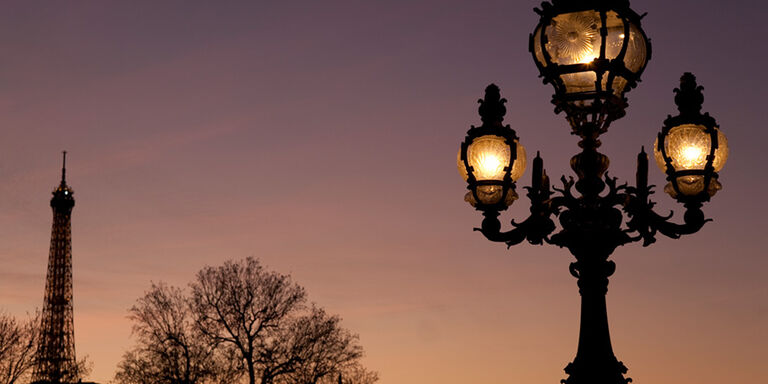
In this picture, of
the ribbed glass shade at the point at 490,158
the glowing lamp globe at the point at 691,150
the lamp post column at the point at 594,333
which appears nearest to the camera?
the lamp post column at the point at 594,333

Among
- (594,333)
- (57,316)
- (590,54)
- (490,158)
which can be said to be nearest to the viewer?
(594,333)

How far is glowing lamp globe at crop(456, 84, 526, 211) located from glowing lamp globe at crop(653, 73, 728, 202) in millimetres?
1514

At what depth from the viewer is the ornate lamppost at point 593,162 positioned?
11891mm

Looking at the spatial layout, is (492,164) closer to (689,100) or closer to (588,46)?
(588,46)

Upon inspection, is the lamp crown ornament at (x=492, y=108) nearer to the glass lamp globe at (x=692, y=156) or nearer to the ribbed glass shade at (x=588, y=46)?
the ribbed glass shade at (x=588, y=46)

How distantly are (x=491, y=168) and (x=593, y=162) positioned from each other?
42.2 inches

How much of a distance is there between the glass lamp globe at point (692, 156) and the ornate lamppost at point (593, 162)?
10mm

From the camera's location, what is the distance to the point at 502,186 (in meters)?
12.5

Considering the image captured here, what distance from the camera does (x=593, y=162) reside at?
1212 centimetres

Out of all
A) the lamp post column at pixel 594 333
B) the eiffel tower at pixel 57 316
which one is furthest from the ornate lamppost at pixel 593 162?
the eiffel tower at pixel 57 316

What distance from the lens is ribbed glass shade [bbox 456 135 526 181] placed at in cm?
1248

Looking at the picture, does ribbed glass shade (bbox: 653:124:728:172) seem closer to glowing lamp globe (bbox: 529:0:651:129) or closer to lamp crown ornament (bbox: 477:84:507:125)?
glowing lamp globe (bbox: 529:0:651:129)

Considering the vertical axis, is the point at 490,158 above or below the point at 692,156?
above

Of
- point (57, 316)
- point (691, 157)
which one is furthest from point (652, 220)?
point (57, 316)
